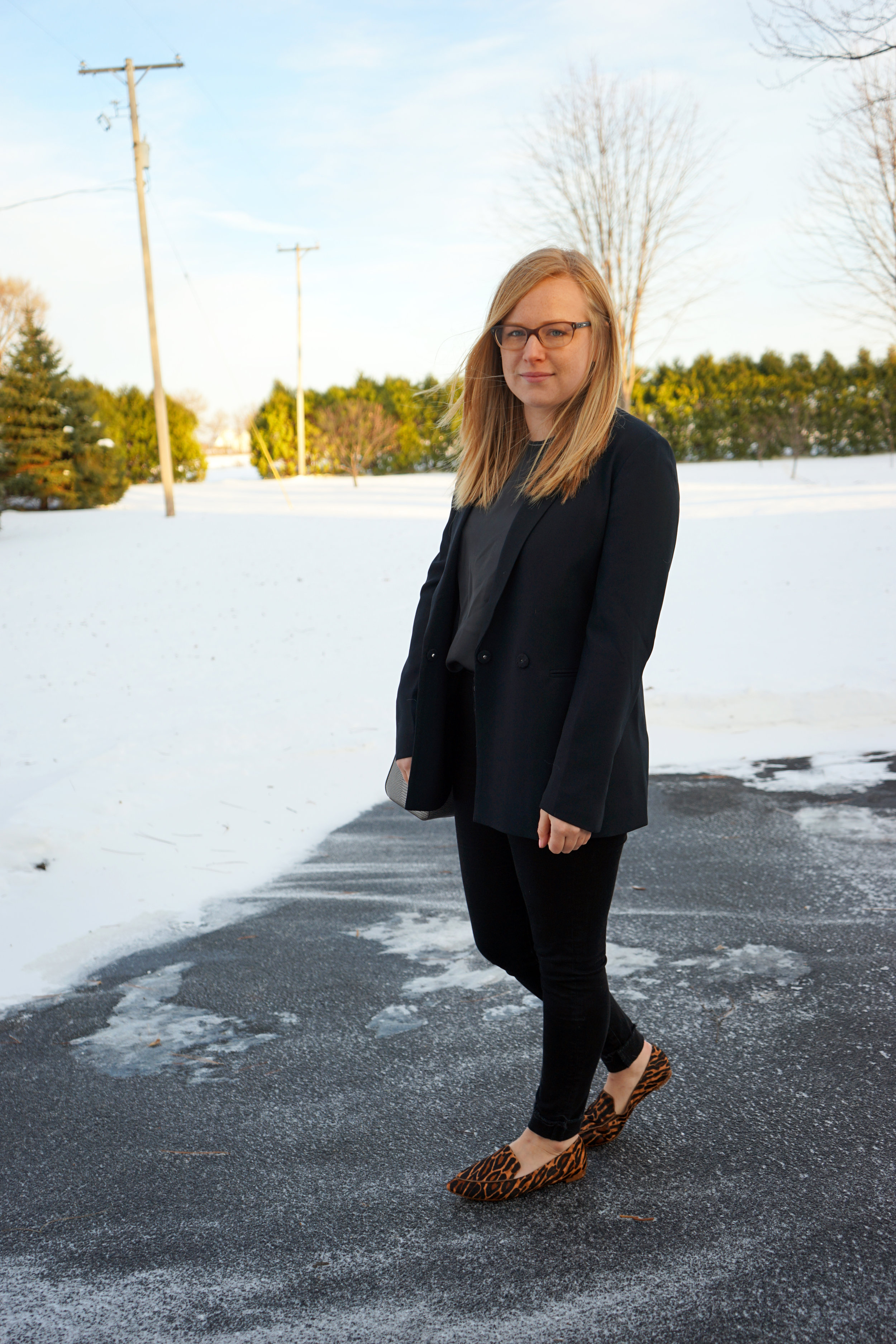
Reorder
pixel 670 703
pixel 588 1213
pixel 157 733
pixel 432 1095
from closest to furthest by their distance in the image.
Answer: pixel 588 1213, pixel 432 1095, pixel 157 733, pixel 670 703

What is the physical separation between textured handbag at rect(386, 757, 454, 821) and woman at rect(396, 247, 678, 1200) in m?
0.04

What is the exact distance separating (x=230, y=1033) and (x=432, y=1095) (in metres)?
0.68

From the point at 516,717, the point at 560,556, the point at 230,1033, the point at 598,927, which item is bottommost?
the point at 230,1033

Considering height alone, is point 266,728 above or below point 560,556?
below

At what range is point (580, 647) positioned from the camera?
5.78 ft

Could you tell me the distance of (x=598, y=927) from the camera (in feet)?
6.08

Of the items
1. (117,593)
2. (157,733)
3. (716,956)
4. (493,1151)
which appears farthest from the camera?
(117,593)

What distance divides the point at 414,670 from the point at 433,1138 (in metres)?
→ 1.09

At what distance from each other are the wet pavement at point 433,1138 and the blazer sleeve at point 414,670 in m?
0.93

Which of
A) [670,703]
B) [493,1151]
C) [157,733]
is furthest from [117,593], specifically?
[493,1151]

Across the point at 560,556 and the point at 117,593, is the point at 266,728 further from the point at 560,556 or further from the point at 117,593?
the point at 117,593

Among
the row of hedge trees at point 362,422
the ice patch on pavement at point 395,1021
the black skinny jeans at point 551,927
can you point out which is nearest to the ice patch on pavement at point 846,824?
the ice patch on pavement at point 395,1021

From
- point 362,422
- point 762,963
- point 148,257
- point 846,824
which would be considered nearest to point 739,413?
point 362,422

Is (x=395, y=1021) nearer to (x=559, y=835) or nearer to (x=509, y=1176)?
(x=509, y=1176)
